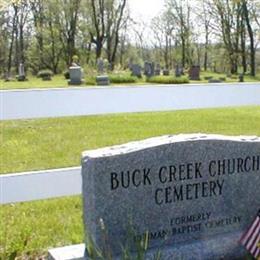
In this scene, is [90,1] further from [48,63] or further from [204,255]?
[204,255]

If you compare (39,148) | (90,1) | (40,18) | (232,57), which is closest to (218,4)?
(232,57)

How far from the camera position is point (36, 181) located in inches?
167

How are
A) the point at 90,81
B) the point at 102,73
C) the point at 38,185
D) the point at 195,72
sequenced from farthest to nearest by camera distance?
the point at 195,72, the point at 102,73, the point at 90,81, the point at 38,185

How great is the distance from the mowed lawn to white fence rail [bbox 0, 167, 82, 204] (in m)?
0.29

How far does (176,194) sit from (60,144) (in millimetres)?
5335

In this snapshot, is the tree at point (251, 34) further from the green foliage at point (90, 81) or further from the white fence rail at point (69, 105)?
the white fence rail at point (69, 105)

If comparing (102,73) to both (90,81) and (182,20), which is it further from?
(182,20)

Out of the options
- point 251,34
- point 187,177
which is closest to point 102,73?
point 251,34

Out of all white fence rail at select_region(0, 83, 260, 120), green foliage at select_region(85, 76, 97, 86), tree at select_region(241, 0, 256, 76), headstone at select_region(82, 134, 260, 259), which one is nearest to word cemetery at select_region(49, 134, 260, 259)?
headstone at select_region(82, 134, 260, 259)

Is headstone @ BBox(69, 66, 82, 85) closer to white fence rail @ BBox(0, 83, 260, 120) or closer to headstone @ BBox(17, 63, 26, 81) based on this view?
headstone @ BBox(17, 63, 26, 81)

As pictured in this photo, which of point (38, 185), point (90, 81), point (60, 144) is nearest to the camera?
point (38, 185)

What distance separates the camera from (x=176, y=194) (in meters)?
3.56

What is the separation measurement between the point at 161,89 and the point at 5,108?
131cm

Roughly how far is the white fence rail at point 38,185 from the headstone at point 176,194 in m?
0.94
